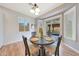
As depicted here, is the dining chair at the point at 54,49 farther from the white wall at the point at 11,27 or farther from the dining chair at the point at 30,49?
the white wall at the point at 11,27

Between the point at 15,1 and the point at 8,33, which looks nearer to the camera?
the point at 15,1

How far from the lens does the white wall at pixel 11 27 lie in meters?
1.87

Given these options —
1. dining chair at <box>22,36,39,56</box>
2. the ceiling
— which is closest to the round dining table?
dining chair at <box>22,36,39,56</box>

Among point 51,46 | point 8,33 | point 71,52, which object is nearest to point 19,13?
point 8,33

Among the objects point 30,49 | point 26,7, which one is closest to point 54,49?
point 30,49

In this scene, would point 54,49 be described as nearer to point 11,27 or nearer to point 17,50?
point 17,50

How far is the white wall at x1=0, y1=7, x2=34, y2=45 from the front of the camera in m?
1.87

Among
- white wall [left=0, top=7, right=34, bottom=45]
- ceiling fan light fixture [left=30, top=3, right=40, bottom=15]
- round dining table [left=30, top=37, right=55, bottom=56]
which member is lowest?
round dining table [left=30, top=37, right=55, bottom=56]

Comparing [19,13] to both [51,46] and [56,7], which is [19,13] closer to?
[56,7]

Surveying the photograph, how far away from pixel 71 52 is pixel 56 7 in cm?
77

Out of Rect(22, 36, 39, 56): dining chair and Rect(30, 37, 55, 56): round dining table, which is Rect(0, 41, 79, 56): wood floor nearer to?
Rect(22, 36, 39, 56): dining chair

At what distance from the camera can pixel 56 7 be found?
186cm

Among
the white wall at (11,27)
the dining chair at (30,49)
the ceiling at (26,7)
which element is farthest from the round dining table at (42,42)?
the ceiling at (26,7)

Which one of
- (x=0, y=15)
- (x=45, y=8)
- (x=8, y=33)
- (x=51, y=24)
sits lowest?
(x=8, y=33)
